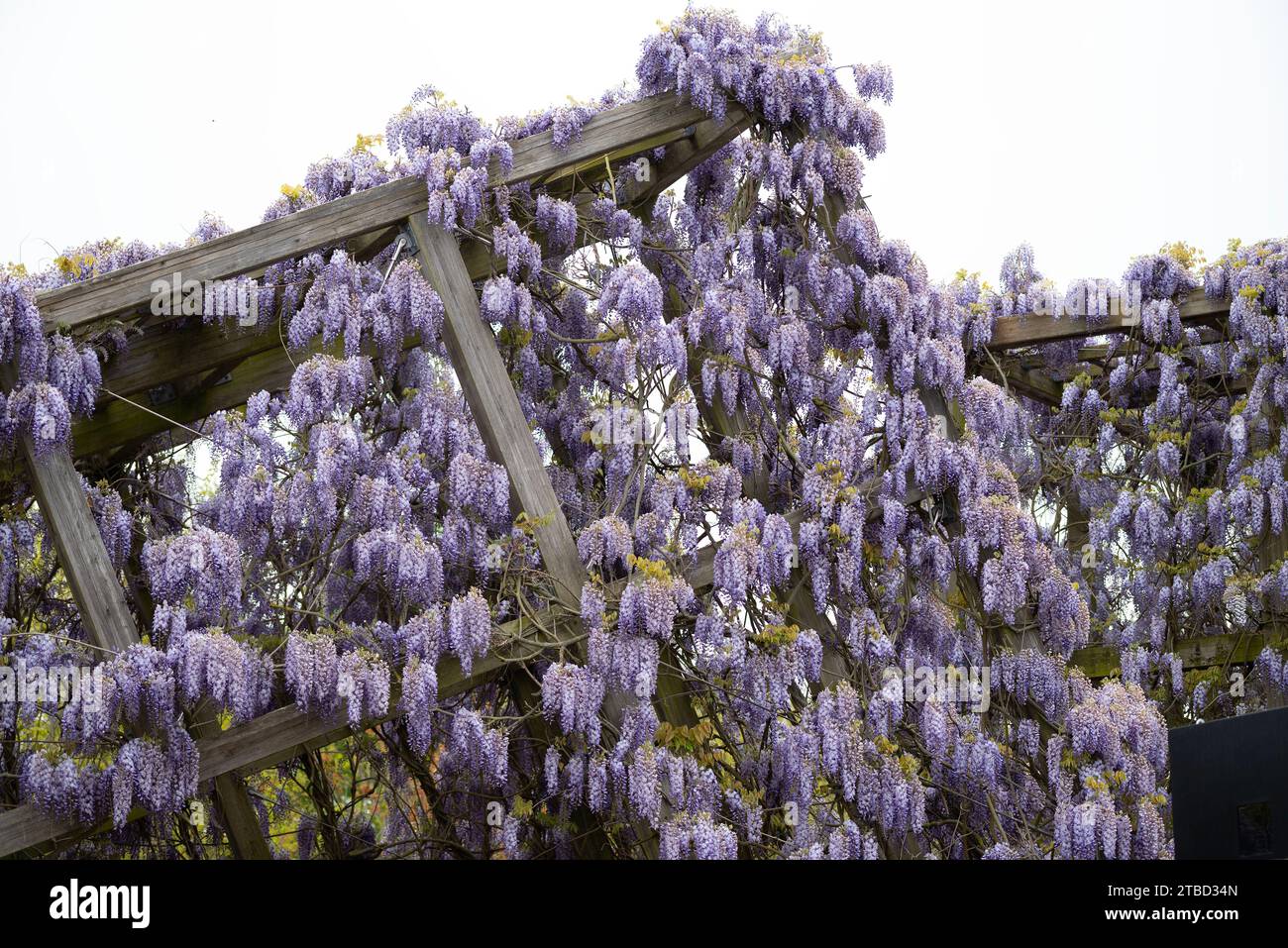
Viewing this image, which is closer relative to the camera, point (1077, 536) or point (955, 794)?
point (955, 794)

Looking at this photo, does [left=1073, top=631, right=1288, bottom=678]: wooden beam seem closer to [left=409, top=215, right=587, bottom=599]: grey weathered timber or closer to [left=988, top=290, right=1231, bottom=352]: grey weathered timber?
[left=988, top=290, right=1231, bottom=352]: grey weathered timber

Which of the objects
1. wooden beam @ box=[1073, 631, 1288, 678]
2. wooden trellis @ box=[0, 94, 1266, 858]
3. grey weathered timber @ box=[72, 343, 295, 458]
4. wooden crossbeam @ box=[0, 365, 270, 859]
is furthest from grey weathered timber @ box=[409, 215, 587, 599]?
wooden beam @ box=[1073, 631, 1288, 678]

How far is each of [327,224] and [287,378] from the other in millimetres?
1230

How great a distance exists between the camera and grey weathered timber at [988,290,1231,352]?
9.01 meters

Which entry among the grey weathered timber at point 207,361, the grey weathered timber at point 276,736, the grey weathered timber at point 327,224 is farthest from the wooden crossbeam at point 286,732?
the grey weathered timber at point 327,224

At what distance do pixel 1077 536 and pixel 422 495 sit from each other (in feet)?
17.3

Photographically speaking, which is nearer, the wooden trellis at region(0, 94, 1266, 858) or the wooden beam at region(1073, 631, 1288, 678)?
the wooden trellis at region(0, 94, 1266, 858)

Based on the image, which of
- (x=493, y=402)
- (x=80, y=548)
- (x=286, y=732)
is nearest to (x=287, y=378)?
(x=493, y=402)

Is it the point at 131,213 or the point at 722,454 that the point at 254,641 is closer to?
the point at 722,454

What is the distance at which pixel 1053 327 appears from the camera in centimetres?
904

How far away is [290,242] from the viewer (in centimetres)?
645

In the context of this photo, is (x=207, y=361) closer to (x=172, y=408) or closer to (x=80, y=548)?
(x=172, y=408)

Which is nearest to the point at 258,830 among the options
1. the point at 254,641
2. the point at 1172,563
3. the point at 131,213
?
the point at 254,641

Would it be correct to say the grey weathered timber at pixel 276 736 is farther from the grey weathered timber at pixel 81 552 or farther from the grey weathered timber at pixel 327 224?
the grey weathered timber at pixel 327 224
